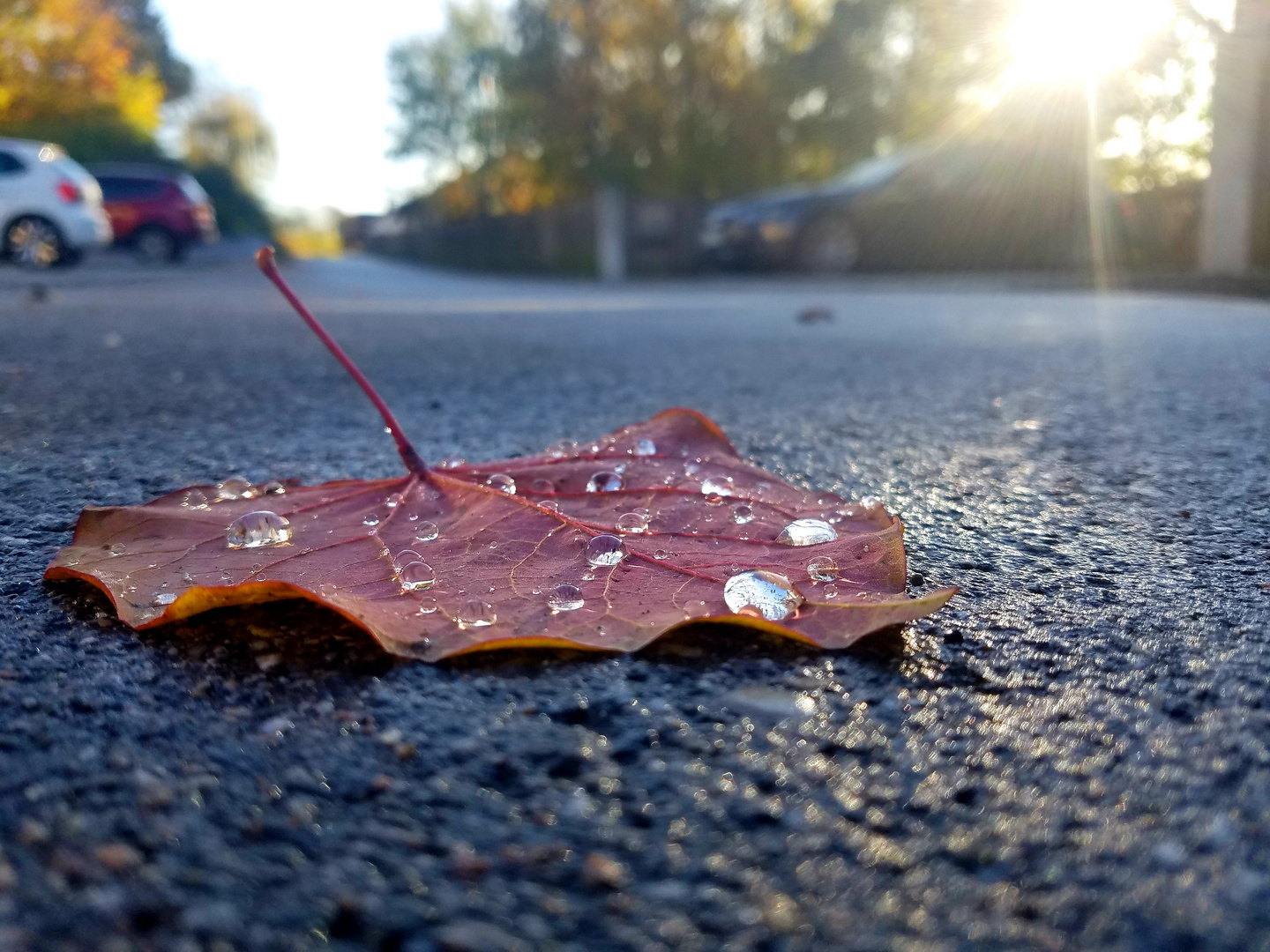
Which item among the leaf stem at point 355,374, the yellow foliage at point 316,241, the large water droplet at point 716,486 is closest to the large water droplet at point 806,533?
the large water droplet at point 716,486

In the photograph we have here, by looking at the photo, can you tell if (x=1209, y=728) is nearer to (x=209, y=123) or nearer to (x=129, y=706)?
(x=129, y=706)

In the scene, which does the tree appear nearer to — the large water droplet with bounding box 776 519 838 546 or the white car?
the white car

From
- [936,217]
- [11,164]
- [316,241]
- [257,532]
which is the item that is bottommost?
[257,532]

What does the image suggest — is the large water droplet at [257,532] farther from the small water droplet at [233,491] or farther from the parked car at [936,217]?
the parked car at [936,217]

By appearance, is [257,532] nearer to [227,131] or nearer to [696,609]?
[696,609]

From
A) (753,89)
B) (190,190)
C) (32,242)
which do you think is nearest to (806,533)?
(32,242)

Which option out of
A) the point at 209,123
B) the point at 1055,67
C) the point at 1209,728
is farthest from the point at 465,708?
the point at 209,123
